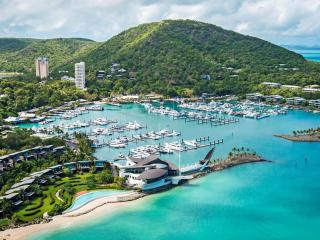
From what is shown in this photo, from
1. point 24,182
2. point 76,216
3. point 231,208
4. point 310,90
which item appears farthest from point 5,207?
point 310,90

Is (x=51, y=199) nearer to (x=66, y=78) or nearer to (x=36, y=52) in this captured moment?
(x=66, y=78)

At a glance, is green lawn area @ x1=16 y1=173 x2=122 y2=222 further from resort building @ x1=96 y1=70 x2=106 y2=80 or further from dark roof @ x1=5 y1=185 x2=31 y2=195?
resort building @ x1=96 y1=70 x2=106 y2=80

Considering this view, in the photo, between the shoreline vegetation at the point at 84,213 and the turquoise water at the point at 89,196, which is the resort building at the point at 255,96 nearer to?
the shoreline vegetation at the point at 84,213

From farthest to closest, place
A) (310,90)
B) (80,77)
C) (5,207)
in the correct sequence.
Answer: (80,77) < (310,90) < (5,207)

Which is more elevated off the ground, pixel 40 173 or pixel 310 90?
pixel 310 90

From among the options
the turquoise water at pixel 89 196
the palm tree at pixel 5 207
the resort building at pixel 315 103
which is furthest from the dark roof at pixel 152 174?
the resort building at pixel 315 103

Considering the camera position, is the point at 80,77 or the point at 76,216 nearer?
the point at 76,216

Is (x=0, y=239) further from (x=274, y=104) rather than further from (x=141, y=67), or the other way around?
(x=141, y=67)
